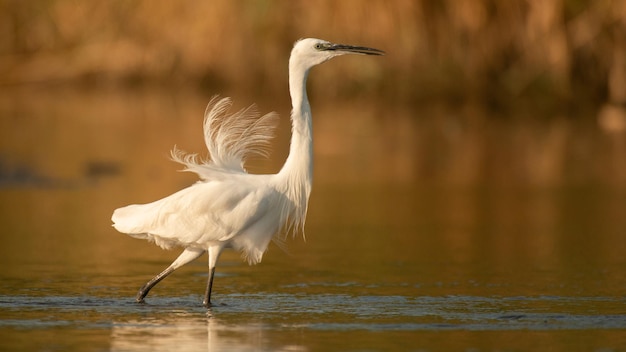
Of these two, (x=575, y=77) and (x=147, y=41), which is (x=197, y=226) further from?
(x=147, y=41)

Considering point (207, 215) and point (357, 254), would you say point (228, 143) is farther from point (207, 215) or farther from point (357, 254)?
point (357, 254)

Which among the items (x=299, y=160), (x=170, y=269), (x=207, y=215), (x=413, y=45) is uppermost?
(x=413, y=45)

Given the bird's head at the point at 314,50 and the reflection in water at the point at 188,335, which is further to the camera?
the bird's head at the point at 314,50

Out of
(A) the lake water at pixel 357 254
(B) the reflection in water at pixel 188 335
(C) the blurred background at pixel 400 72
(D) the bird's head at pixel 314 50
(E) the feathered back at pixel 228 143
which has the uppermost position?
(C) the blurred background at pixel 400 72

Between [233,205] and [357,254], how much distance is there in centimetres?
234

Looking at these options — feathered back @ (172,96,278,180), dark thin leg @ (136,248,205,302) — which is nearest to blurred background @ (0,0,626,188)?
feathered back @ (172,96,278,180)

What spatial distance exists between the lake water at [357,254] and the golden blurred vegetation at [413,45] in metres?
3.69

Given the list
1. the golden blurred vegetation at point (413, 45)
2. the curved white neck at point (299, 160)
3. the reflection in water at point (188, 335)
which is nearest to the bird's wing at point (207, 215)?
the curved white neck at point (299, 160)

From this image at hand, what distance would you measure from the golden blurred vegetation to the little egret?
15831 mm

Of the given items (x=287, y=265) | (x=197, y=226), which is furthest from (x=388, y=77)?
(x=197, y=226)

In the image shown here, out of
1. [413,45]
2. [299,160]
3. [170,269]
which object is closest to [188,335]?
[170,269]

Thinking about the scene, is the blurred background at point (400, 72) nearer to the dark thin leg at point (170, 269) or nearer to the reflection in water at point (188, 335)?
the dark thin leg at point (170, 269)

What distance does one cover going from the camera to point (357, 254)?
10.9 m

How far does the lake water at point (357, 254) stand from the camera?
7715mm
